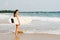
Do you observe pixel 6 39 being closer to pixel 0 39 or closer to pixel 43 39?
pixel 0 39

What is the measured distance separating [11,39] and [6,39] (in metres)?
0.28

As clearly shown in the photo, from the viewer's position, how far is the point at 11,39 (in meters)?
13.3

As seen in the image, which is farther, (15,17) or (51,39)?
(51,39)

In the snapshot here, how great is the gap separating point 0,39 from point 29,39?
1583 mm

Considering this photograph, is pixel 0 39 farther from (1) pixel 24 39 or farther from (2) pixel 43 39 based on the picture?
(2) pixel 43 39

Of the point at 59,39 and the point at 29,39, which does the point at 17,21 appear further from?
the point at 59,39

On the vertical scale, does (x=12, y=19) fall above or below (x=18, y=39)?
above

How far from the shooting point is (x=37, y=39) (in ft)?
44.1

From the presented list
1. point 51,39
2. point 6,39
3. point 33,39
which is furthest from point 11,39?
point 51,39

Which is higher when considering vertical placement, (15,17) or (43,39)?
(15,17)

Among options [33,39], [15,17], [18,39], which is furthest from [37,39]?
[15,17]

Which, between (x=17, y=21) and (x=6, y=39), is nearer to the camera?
(x=17, y=21)

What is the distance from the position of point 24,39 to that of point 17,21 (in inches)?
59.6

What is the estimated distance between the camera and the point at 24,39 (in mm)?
13531
